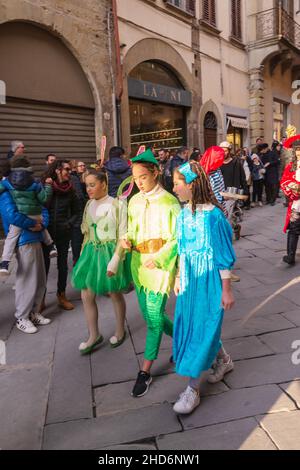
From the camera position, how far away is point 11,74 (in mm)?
7559

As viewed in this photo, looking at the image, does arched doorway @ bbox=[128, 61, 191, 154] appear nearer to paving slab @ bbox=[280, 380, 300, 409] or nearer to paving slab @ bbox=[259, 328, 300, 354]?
paving slab @ bbox=[259, 328, 300, 354]

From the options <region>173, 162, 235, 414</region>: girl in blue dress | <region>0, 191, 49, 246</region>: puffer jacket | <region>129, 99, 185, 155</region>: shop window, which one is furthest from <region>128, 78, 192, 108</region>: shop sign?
<region>173, 162, 235, 414</region>: girl in blue dress

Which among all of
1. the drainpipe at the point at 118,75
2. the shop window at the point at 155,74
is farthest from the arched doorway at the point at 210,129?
the drainpipe at the point at 118,75

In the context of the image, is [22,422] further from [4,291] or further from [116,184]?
[116,184]

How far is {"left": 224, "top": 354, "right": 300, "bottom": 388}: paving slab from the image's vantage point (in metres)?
2.92

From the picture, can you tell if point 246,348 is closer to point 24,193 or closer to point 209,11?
point 24,193

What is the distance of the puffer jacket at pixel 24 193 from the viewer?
391 centimetres

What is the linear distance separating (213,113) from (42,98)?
23.5ft

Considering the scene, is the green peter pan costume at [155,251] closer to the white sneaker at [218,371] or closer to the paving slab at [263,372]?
the white sneaker at [218,371]

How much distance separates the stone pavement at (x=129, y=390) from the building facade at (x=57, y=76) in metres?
4.72

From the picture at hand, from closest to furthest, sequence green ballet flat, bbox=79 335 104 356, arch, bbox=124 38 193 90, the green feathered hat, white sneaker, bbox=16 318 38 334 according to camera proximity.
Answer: the green feathered hat < green ballet flat, bbox=79 335 104 356 < white sneaker, bbox=16 318 38 334 < arch, bbox=124 38 193 90

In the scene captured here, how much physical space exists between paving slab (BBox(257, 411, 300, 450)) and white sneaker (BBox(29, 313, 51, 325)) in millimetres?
2493

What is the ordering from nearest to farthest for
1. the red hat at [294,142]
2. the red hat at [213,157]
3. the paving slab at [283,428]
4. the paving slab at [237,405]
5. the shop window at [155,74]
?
the paving slab at [283,428] < the paving slab at [237,405] < the red hat at [213,157] < the red hat at [294,142] < the shop window at [155,74]

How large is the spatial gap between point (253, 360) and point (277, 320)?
896mm
